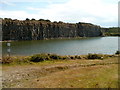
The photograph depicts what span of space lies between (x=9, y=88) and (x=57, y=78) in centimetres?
372

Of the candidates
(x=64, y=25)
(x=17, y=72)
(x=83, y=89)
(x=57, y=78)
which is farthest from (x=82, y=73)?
(x=64, y=25)

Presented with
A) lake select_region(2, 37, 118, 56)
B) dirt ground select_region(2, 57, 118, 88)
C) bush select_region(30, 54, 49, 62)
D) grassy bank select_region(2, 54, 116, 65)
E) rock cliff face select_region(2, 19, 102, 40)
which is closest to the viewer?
dirt ground select_region(2, 57, 118, 88)

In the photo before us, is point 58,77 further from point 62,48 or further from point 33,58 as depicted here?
point 62,48

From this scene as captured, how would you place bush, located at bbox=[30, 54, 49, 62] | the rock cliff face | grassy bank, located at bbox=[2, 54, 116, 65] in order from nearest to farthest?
grassy bank, located at bbox=[2, 54, 116, 65]
bush, located at bbox=[30, 54, 49, 62]
the rock cliff face

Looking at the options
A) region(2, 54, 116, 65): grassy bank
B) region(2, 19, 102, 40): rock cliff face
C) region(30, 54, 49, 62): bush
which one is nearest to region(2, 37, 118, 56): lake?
region(2, 54, 116, 65): grassy bank

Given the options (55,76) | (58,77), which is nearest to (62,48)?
(55,76)

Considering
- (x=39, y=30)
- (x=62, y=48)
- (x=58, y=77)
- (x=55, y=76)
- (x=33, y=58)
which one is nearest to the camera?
(x=58, y=77)

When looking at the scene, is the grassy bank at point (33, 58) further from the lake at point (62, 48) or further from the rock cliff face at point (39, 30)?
the rock cliff face at point (39, 30)

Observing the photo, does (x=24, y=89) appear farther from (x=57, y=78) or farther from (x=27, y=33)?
(x=27, y=33)

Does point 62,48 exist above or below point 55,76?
below

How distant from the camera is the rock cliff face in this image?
99844mm

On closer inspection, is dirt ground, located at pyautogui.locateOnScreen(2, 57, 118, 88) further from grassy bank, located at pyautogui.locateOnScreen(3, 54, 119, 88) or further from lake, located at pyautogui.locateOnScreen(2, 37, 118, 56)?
lake, located at pyautogui.locateOnScreen(2, 37, 118, 56)

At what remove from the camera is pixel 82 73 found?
56.4ft

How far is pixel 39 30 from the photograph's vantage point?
375 feet
